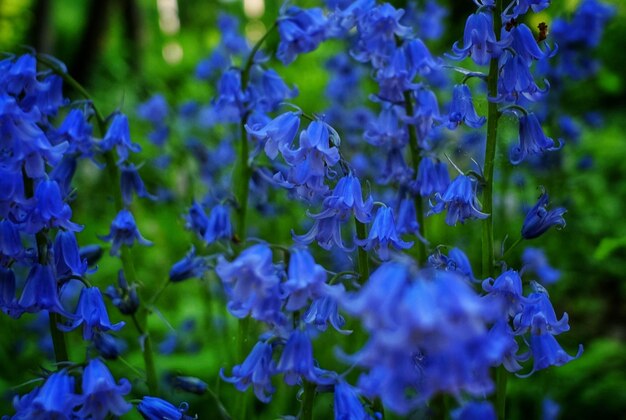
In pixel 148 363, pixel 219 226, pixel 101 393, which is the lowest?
pixel 148 363

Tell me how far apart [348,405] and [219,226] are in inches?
46.9

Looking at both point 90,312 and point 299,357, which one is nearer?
point 299,357

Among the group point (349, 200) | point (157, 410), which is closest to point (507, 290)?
point (349, 200)

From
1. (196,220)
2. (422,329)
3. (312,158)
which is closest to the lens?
(422,329)

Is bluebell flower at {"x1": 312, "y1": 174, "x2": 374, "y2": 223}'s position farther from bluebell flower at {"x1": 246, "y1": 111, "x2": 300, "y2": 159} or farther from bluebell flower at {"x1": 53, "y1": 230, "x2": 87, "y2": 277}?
bluebell flower at {"x1": 53, "y1": 230, "x2": 87, "y2": 277}

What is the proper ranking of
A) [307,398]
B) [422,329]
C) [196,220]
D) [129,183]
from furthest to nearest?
[196,220] < [129,183] < [307,398] < [422,329]

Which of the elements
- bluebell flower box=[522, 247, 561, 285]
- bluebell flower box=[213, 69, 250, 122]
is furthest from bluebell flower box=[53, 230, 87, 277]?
bluebell flower box=[522, 247, 561, 285]

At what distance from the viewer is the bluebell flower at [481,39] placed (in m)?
1.93

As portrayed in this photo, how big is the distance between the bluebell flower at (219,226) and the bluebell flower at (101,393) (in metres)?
0.95

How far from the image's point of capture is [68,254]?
2.02 m

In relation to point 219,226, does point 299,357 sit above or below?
above

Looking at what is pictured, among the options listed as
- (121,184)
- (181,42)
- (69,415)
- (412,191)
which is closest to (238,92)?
(121,184)

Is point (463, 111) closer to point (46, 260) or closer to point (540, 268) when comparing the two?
point (46, 260)

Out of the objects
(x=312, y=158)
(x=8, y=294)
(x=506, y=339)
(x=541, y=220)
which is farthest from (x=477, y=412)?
(x=8, y=294)
